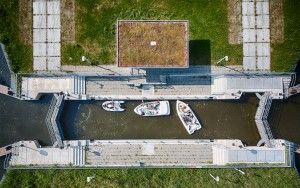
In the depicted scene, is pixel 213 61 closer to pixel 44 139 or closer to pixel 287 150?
pixel 287 150

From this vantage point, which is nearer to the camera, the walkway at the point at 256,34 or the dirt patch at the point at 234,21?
the walkway at the point at 256,34

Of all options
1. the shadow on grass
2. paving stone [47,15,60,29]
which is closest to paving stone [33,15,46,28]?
paving stone [47,15,60,29]

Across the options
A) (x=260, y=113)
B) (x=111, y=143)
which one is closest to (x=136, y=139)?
(x=111, y=143)

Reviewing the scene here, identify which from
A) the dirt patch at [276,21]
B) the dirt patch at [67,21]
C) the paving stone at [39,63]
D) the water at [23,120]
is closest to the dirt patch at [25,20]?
the paving stone at [39,63]

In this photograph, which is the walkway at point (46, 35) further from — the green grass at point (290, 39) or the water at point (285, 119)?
the water at point (285, 119)

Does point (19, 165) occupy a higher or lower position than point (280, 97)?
lower
